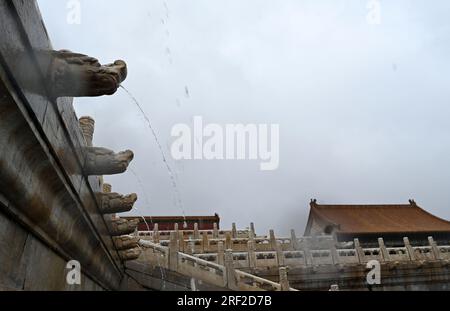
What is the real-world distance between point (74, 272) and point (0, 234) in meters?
2.05

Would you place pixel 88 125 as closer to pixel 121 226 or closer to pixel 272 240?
pixel 121 226

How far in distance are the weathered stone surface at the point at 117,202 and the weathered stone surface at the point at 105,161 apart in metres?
0.81

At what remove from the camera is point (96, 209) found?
4309 mm

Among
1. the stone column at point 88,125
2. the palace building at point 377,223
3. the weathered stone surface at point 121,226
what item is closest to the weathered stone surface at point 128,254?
the weathered stone surface at point 121,226

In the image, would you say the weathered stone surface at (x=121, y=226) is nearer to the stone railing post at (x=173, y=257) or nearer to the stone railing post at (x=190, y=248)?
the stone railing post at (x=173, y=257)

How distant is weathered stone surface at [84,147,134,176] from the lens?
359 centimetres

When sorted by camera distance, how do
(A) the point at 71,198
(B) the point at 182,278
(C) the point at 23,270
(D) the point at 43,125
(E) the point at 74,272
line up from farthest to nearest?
(B) the point at 182,278
(E) the point at 74,272
(A) the point at 71,198
(C) the point at 23,270
(D) the point at 43,125

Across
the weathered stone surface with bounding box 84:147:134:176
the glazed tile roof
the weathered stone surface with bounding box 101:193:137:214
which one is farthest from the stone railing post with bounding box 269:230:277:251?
the weathered stone surface with bounding box 84:147:134:176

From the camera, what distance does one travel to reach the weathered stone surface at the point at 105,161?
3.59m

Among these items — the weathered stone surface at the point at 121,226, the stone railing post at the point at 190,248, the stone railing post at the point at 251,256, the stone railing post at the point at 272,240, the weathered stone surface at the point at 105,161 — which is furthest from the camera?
the stone railing post at the point at 272,240

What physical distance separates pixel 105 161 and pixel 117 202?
1.05 metres

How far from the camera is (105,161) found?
369cm
